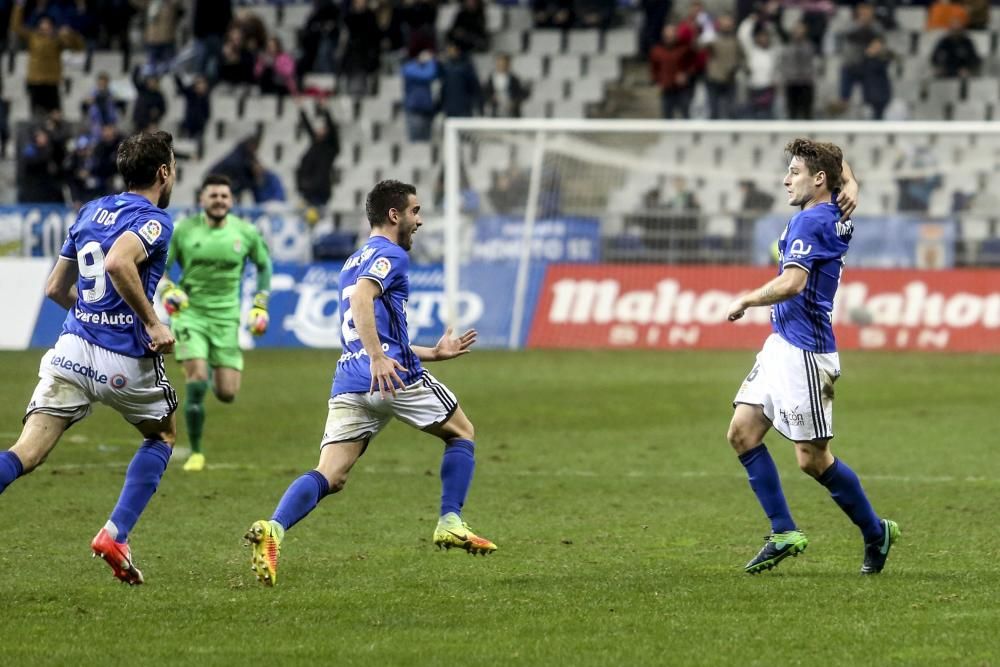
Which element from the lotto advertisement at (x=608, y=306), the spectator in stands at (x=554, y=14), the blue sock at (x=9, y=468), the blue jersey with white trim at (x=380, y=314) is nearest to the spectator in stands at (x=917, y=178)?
the lotto advertisement at (x=608, y=306)

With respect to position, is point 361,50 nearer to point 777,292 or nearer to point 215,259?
point 215,259

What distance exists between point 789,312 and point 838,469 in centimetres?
83

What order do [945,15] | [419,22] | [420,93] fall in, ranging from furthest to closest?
[419,22], [945,15], [420,93]

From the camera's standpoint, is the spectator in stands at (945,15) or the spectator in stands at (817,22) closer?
the spectator in stands at (817,22)

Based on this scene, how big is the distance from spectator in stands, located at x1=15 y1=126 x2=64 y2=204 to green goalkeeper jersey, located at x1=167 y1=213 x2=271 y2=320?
15060mm

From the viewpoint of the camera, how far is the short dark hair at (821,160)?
320 inches

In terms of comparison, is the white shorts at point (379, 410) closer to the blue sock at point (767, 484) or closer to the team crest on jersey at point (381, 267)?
the team crest on jersey at point (381, 267)

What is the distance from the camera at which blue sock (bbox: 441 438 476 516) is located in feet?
27.1

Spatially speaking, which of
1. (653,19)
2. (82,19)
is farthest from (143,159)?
(82,19)

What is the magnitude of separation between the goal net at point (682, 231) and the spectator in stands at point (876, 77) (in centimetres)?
207

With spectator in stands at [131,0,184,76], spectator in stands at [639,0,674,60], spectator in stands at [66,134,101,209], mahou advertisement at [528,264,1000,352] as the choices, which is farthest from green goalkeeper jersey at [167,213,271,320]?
spectator in stands at [131,0,184,76]

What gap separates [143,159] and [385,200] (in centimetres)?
119

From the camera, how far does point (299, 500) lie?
307 inches

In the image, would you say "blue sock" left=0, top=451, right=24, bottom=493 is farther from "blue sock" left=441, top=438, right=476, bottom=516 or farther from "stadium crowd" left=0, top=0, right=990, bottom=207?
"stadium crowd" left=0, top=0, right=990, bottom=207
